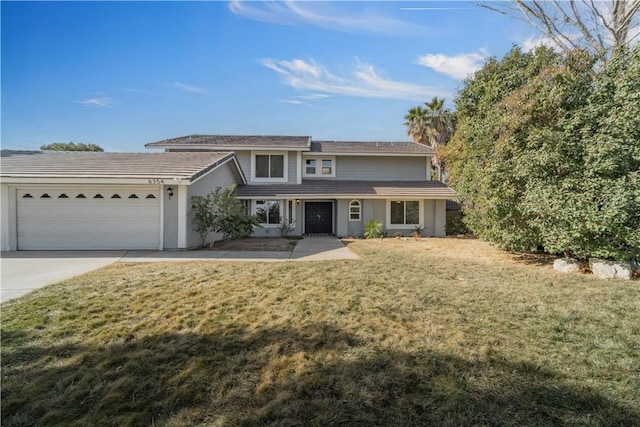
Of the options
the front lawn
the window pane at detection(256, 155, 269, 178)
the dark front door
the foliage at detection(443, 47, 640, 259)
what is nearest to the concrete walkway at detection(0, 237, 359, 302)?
the front lawn

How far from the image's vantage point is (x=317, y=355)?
354cm

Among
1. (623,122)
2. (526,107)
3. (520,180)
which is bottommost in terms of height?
(520,180)

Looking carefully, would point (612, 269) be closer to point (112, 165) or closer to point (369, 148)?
point (369, 148)

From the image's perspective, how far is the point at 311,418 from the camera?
254cm

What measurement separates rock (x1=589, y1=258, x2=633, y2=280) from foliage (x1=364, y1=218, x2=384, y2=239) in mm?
9275

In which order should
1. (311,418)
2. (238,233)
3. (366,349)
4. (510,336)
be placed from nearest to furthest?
(311,418)
(366,349)
(510,336)
(238,233)

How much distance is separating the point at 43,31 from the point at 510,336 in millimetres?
14557

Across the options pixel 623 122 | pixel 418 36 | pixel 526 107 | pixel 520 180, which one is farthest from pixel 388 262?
pixel 418 36

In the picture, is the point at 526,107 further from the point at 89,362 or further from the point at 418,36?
the point at 89,362

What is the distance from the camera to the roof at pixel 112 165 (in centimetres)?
1058

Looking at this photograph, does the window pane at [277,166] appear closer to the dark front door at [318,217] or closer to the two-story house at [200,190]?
the two-story house at [200,190]

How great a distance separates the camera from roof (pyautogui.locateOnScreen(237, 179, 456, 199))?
53.2ft

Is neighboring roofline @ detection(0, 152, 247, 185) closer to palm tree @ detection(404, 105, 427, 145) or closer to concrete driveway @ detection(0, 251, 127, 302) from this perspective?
concrete driveway @ detection(0, 251, 127, 302)

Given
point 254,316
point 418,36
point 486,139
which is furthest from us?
point 418,36
